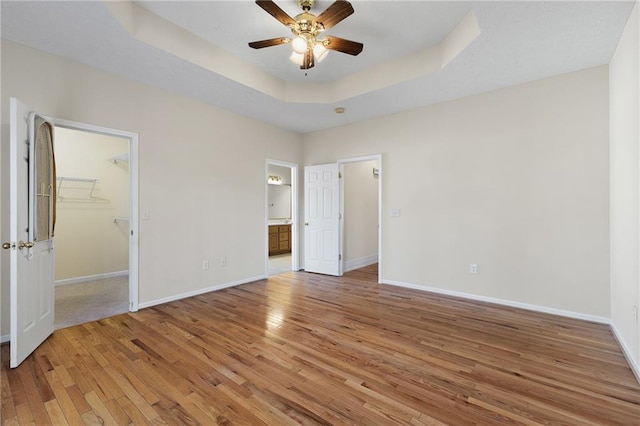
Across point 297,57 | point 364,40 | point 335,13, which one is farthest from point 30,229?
point 364,40

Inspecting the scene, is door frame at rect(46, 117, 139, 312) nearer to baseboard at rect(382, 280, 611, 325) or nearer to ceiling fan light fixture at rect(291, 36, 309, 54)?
ceiling fan light fixture at rect(291, 36, 309, 54)

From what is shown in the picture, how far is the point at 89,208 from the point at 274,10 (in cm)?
475

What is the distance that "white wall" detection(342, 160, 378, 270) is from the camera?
5.89 m

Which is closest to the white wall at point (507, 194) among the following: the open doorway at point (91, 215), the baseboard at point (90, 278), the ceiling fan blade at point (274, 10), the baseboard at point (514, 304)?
the baseboard at point (514, 304)

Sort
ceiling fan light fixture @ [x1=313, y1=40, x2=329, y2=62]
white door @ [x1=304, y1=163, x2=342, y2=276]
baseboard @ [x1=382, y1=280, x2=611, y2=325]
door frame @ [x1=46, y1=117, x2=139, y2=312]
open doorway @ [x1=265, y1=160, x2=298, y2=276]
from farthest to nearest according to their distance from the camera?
open doorway @ [x1=265, y1=160, x2=298, y2=276], white door @ [x1=304, y1=163, x2=342, y2=276], door frame @ [x1=46, y1=117, x2=139, y2=312], baseboard @ [x1=382, y1=280, x2=611, y2=325], ceiling fan light fixture @ [x1=313, y1=40, x2=329, y2=62]

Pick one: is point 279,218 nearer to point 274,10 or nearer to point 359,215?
point 359,215

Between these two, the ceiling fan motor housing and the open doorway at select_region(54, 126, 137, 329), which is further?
the open doorway at select_region(54, 126, 137, 329)

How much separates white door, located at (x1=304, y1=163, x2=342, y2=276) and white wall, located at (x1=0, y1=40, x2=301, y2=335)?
3.11 ft

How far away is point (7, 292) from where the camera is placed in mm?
2631

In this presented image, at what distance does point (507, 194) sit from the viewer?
3668mm

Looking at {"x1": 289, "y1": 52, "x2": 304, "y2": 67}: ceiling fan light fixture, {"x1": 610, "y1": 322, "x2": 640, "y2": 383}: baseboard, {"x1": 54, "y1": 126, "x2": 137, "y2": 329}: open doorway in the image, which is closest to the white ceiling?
{"x1": 289, "y1": 52, "x2": 304, "y2": 67}: ceiling fan light fixture

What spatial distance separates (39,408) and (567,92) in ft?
18.0

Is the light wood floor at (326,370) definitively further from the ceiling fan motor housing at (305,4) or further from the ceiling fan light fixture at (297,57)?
the ceiling fan motor housing at (305,4)

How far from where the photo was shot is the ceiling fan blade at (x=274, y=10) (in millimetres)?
2154
